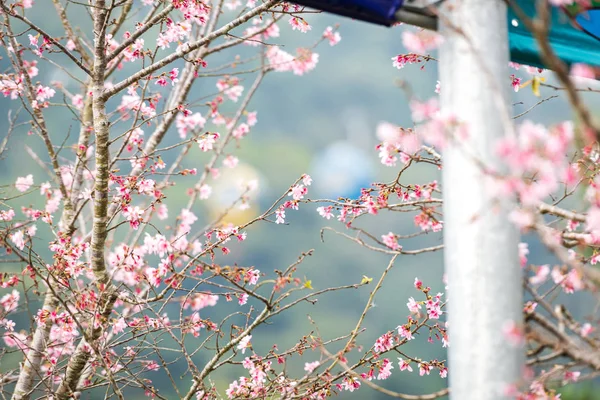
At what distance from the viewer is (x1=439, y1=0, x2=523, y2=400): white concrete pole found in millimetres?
918

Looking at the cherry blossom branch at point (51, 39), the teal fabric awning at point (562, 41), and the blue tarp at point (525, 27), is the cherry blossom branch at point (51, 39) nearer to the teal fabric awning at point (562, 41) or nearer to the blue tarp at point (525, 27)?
the blue tarp at point (525, 27)

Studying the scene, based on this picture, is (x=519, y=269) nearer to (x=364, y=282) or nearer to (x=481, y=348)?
(x=481, y=348)

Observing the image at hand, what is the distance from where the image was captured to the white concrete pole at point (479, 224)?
92 cm

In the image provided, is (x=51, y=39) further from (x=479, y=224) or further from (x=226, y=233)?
(x=479, y=224)

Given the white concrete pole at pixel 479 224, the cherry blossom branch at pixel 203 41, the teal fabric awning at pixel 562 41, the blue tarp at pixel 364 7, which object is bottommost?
the white concrete pole at pixel 479 224

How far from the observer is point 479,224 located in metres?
0.95

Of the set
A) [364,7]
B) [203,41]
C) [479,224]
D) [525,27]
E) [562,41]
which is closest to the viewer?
[479,224]

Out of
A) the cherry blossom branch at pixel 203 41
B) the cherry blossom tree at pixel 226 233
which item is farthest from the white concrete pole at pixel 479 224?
the cherry blossom branch at pixel 203 41

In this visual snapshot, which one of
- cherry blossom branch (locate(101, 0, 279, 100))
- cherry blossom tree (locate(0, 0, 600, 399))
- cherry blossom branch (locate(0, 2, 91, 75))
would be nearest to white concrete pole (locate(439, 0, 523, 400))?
cherry blossom tree (locate(0, 0, 600, 399))

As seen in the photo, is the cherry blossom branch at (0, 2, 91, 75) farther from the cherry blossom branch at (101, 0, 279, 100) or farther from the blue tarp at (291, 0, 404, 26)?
the blue tarp at (291, 0, 404, 26)

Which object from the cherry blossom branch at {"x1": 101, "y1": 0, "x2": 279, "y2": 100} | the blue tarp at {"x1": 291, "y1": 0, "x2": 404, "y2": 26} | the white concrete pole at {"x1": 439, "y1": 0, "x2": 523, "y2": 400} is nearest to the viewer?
→ the white concrete pole at {"x1": 439, "y1": 0, "x2": 523, "y2": 400}

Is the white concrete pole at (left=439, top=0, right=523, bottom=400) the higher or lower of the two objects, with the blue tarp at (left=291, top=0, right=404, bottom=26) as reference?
lower

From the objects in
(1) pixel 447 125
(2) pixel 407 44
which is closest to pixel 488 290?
(1) pixel 447 125

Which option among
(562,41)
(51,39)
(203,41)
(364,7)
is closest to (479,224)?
(364,7)
